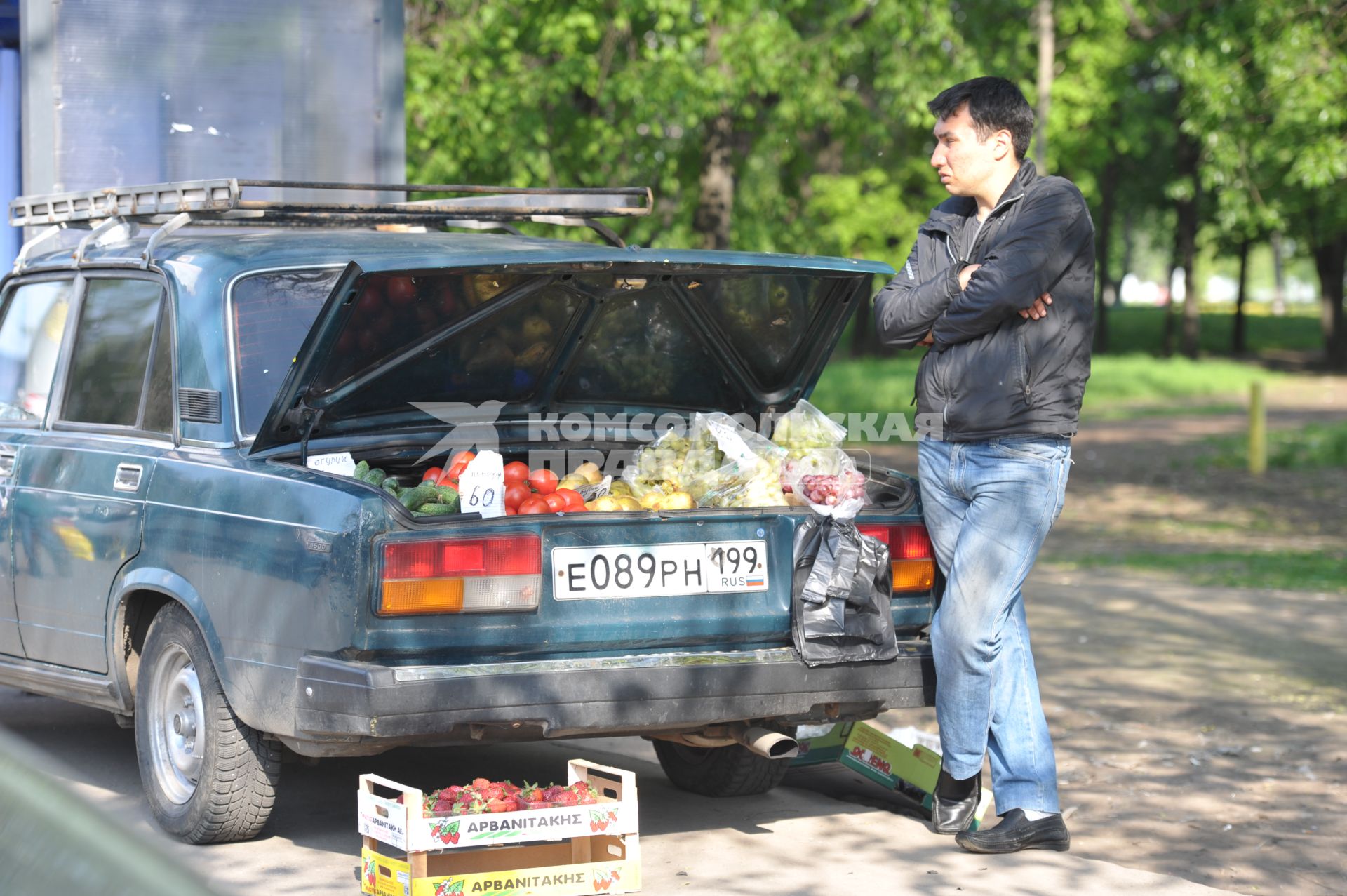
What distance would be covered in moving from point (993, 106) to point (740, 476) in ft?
4.43

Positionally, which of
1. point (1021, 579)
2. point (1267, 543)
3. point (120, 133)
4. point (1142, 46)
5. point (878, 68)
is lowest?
point (1267, 543)

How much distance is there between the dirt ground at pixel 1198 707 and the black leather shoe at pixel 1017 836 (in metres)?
0.15

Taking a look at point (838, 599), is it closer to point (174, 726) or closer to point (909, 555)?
point (909, 555)

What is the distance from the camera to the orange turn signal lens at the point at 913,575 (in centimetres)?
514

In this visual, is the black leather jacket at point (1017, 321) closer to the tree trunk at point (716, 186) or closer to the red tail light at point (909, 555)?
the red tail light at point (909, 555)

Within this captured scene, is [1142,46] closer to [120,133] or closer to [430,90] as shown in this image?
[430,90]

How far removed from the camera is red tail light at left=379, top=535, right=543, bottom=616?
14.2ft

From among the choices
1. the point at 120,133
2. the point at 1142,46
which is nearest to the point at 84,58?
the point at 120,133

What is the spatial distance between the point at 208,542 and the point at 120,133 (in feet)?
13.0

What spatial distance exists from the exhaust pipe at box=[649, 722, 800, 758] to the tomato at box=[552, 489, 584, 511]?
716 mm

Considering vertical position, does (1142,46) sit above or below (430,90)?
above

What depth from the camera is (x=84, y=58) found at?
805cm

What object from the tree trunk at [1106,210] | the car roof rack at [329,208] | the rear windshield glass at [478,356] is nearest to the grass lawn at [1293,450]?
the car roof rack at [329,208]

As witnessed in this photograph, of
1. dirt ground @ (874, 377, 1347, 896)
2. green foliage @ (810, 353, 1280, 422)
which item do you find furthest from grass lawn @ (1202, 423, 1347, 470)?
green foliage @ (810, 353, 1280, 422)
